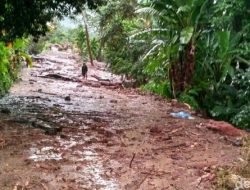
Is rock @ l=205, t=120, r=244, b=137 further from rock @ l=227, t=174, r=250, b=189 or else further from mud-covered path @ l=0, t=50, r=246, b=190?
rock @ l=227, t=174, r=250, b=189

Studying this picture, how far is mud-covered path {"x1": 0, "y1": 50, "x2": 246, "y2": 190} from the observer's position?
456cm

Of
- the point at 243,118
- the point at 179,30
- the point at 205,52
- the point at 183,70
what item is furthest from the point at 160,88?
the point at 243,118

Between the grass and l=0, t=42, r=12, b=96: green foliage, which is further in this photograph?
l=0, t=42, r=12, b=96: green foliage

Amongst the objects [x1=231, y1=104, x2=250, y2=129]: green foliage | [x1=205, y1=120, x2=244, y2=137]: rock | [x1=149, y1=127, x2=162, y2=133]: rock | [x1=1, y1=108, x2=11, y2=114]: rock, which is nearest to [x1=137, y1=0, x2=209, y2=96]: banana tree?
[x1=231, y1=104, x2=250, y2=129]: green foliage

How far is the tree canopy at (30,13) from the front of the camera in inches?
282

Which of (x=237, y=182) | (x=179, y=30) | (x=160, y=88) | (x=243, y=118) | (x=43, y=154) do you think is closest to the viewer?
(x=237, y=182)

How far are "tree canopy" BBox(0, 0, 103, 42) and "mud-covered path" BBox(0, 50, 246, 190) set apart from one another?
157cm

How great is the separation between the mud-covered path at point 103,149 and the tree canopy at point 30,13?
157cm

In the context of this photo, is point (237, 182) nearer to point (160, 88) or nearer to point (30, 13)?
point (30, 13)

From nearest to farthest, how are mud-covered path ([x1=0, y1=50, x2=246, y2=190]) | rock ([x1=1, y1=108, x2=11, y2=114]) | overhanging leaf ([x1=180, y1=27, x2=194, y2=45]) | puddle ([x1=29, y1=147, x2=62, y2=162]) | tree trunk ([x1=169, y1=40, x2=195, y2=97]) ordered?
mud-covered path ([x1=0, y1=50, x2=246, y2=190]) → puddle ([x1=29, y1=147, x2=62, y2=162]) → rock ([x1=1, y1=108, x2=11, y2=114]) → overhanging leaf ([x1=180, y1=27, x2=194, y2=45]) → tree trunk ([x1=169, y1=40, x2=195, y2=97])

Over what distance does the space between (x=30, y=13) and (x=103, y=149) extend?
309cm

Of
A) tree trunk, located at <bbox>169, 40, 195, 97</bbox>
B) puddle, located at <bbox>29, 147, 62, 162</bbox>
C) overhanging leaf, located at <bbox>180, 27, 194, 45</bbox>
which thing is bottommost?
puddle, located at <bbox>29, 147, 62, 162</bbox>

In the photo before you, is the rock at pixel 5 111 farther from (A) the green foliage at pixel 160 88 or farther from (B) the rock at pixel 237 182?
(A) the green foliage at pixel 160 88

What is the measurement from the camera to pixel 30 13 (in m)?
7.39
